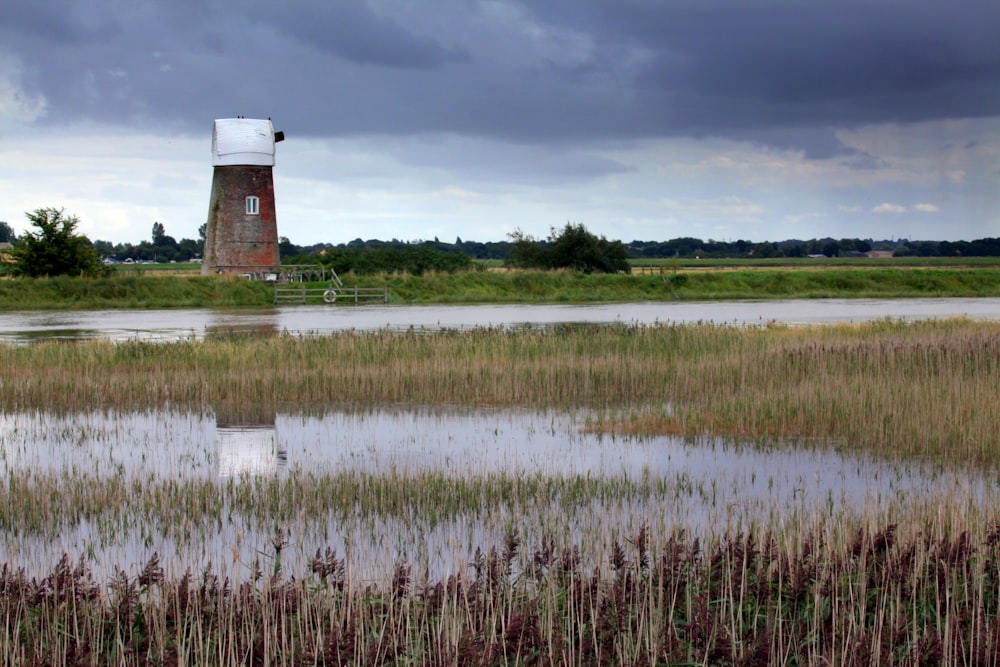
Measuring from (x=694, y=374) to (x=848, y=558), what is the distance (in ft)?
45.9

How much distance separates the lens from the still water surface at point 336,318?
36.9m

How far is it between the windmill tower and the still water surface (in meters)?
13.9

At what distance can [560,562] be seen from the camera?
26.1ft

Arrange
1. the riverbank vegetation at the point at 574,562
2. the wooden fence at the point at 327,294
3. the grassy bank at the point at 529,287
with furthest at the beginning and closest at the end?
the wooden fence at the point at 327,294
the grassy bank at the point at 529,287
the riverbank vegetation at the point at 574,562

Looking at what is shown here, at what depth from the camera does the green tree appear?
61.5 m

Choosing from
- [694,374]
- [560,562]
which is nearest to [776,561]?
[560,562]

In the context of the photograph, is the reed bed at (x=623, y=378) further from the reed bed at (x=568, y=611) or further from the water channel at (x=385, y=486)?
the reed bed at (x=568, y=611)

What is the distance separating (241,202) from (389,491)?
202 ft

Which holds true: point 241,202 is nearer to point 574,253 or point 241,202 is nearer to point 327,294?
point 327,294

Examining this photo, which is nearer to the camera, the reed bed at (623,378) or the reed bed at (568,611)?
the reed bed at (568,611)

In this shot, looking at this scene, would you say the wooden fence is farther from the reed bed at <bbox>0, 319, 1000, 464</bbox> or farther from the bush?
the reed bed at <bbox>0, 319, 1000, 464</bbox>

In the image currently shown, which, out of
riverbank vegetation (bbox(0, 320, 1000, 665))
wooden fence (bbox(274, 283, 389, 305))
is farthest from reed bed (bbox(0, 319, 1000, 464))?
wooden fence (bbox(274, 283, 389, 305))

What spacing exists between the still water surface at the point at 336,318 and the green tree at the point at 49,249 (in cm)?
886

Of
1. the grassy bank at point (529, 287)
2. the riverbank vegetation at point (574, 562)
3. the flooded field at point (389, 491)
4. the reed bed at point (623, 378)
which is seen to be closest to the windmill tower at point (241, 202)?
the grassy bank at point (529, 287)
